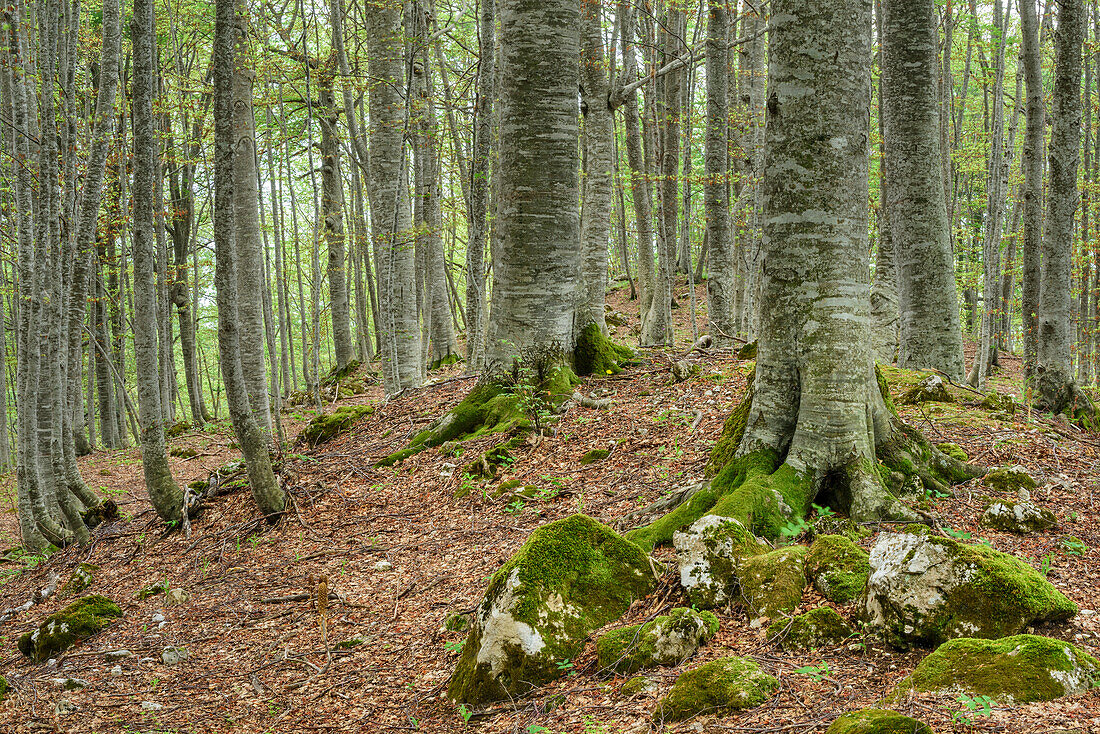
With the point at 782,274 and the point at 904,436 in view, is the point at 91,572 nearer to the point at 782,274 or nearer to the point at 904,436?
the point at 782,274

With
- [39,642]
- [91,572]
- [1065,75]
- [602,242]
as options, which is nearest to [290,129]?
[602,242]

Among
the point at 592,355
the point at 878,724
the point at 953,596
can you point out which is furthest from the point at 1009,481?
the point at 592,355

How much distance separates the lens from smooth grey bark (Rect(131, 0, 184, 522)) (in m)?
6.88

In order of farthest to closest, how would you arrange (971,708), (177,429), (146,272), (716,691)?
(177,429), (146,272), (716,691), (971,708)

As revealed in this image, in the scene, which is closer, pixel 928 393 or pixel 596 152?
pixel 928 393

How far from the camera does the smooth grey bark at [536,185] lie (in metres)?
7.11

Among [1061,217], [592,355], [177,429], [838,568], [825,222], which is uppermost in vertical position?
[1061,217]

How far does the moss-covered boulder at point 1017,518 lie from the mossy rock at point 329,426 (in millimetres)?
7824

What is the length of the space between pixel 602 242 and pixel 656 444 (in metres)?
5.70

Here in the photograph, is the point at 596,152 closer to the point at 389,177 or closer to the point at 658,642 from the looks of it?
the point at 389,177

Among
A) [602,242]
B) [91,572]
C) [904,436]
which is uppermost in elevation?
[602,242]

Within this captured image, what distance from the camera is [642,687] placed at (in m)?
3.00

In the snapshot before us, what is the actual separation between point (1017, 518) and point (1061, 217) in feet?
16.1

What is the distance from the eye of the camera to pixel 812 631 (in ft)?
10.0
